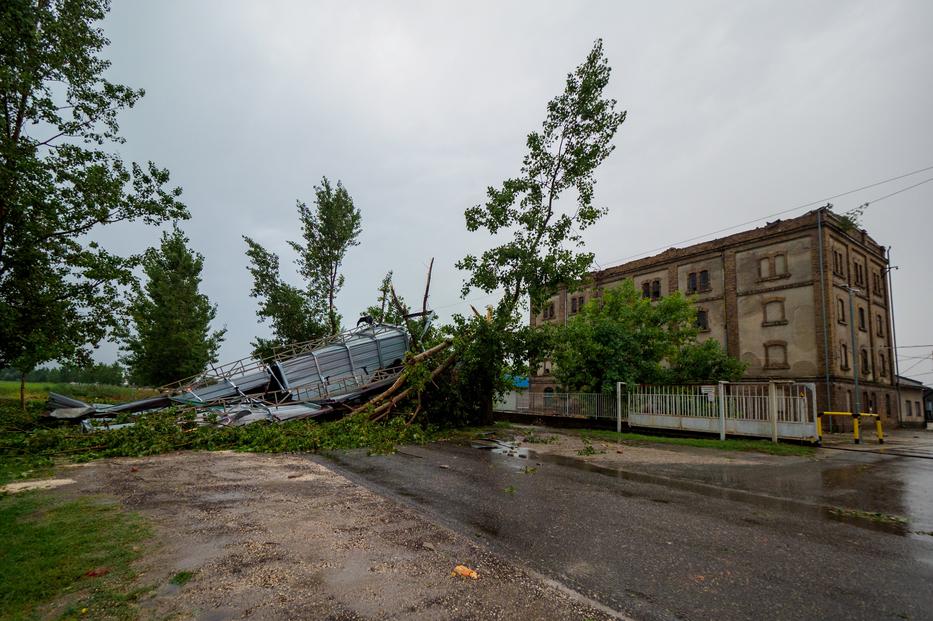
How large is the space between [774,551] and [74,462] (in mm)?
11873

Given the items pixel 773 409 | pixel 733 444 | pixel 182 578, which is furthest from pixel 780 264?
pixel 182 578

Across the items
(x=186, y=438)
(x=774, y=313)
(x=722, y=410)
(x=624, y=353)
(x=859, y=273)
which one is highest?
(x=859, y=273)

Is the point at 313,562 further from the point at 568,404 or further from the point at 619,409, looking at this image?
the point at 568,404

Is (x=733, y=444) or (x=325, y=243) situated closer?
(x=733, y=444)

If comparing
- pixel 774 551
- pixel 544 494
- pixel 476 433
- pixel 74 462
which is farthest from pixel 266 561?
pixel 476 433

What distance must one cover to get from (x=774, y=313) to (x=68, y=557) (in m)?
34.4

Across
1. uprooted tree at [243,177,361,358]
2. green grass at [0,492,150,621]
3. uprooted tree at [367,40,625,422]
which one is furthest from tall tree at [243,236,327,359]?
green grass at [0,492,150,621]

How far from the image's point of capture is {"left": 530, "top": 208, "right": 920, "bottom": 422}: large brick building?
87.4 feet

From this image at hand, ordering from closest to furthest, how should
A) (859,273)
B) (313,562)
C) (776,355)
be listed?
(313,562) < (776,355) < (859,273)

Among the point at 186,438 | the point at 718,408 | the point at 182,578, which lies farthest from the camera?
the point at 718,408

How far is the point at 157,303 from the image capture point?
33.0 metres

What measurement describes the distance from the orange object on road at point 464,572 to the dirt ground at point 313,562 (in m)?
0.05

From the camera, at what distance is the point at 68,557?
375cm

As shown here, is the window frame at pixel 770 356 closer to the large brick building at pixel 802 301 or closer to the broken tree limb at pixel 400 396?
the large brick building at pixel 802 301
